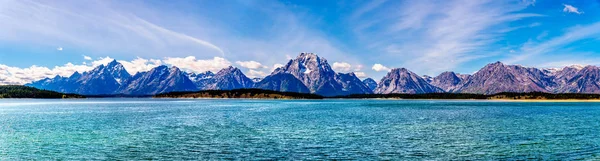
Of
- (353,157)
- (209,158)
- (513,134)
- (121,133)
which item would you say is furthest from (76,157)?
(513,134)

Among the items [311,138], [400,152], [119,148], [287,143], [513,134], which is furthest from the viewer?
[513,134]

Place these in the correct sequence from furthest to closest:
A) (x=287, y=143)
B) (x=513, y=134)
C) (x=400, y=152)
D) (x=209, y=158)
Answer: (x=513, y=134) → (x=287, y=143) → (x=400, y=152) → (x=209, y=158)

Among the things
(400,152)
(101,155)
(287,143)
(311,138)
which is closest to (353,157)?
(400,152)

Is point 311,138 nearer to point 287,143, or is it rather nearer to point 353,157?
point 287,143

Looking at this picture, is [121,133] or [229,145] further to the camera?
[121,133]

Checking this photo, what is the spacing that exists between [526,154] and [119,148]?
144 feet

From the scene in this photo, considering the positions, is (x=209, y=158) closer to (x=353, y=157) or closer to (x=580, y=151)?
(x=353, y=157)

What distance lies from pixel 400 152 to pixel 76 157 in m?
32.8

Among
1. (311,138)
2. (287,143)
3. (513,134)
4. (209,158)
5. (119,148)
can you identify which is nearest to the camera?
(209,158)

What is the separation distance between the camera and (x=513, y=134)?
5956cm

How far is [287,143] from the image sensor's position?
1906 inches

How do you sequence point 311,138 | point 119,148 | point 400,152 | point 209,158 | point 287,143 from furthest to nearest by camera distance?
point 311,138
point 287,143
point 119,148
point 400,152
point 209,158

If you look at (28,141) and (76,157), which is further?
(28,141)

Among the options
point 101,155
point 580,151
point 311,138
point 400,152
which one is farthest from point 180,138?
point 580,151
